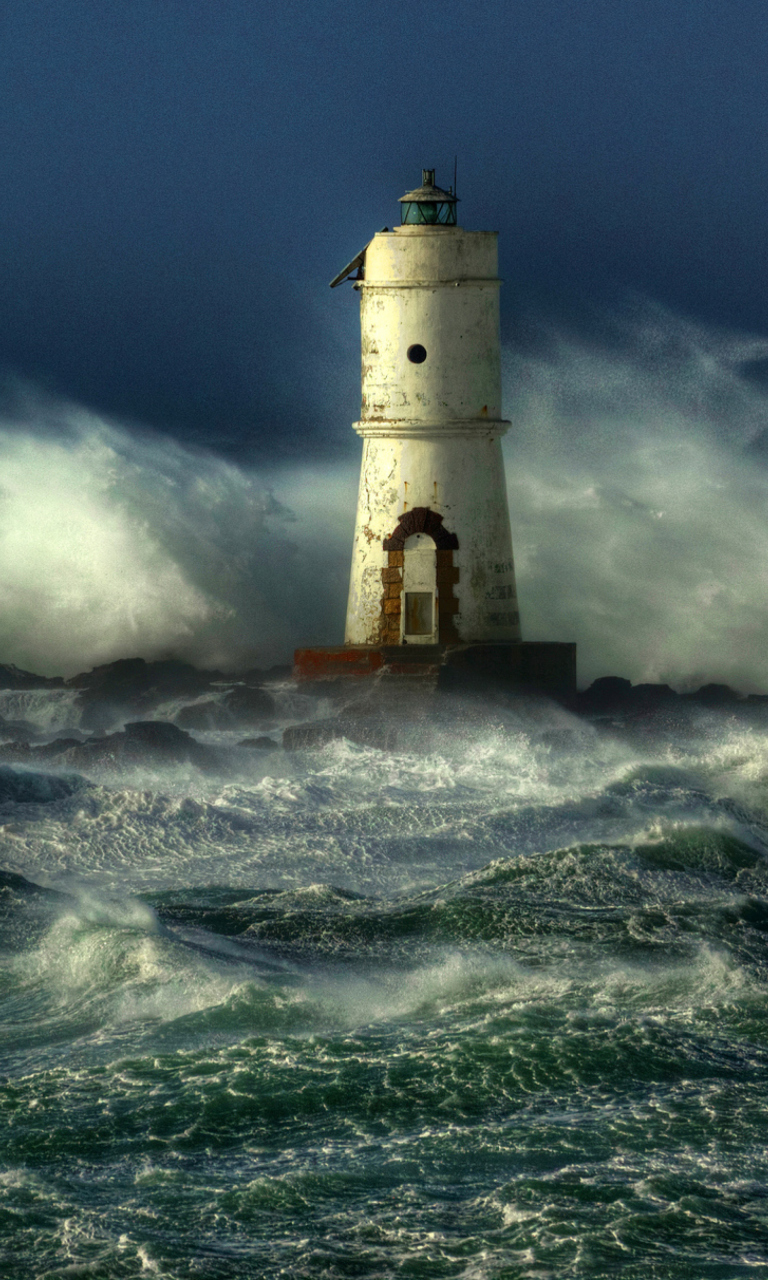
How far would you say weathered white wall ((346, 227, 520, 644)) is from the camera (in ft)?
58.3

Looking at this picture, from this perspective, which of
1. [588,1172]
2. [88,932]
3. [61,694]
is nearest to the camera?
[588,1172]

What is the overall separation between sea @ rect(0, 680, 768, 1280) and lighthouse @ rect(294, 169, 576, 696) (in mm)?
5219

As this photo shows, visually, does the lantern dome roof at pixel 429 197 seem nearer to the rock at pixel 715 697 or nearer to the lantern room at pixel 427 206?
the lantern room at pixel 427 206

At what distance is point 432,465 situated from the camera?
17859mm

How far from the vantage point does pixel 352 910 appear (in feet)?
30.7

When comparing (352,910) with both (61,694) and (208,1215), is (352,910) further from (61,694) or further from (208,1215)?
(61,694)

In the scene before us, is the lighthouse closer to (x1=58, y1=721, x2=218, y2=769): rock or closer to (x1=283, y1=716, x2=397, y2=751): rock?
(x1=283, y1=716, x2=397, y2=751): rock

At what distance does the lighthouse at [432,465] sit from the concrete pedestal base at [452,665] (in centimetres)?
2

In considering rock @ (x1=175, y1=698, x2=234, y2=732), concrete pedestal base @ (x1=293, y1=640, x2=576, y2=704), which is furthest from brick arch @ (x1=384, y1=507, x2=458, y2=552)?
rock @ (x1=175, y1=698, x2=234, y2=732)

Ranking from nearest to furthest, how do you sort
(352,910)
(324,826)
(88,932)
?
(88,932) < (352,910) < (324,826)

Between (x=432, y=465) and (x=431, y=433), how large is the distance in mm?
355

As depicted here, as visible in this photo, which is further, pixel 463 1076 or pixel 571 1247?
pixel 463 1076

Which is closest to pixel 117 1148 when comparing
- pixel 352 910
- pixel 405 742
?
pixel 352 910

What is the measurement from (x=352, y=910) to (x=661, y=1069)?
3437mm
